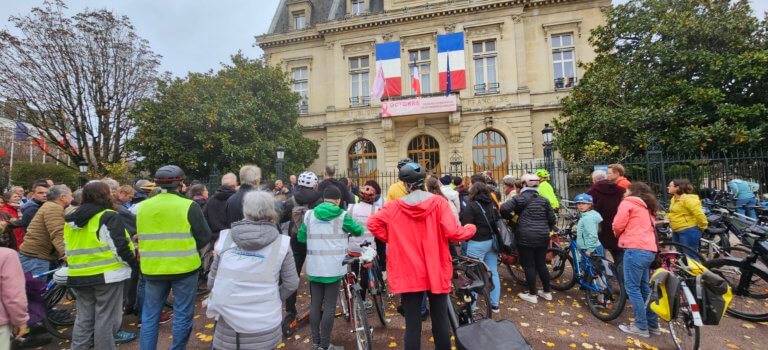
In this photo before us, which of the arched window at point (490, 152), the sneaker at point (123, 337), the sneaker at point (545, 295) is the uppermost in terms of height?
the arched window at point (490, 152)

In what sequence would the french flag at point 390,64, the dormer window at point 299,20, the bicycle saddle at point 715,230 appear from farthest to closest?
the dormer window at point 299,20, the french flag at point 390,64, the bicycle saddle at point 715,230

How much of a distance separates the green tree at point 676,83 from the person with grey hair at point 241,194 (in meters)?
11.3

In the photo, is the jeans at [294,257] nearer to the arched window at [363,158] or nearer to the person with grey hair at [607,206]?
the person with grey hair at [607,206]

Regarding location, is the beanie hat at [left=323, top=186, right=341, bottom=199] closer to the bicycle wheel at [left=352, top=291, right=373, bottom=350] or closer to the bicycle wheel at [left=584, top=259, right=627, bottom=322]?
the bicycle wheel at [left=352, top=291, right=373, bottom=350]

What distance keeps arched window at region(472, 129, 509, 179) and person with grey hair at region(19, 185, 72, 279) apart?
1678 centimetres

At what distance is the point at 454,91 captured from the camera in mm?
17703

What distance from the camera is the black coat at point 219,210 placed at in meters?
4.51

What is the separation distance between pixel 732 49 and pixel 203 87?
1994cm

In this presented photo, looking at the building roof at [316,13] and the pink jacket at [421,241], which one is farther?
the building roof at [316,13]

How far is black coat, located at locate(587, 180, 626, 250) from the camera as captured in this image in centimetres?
454

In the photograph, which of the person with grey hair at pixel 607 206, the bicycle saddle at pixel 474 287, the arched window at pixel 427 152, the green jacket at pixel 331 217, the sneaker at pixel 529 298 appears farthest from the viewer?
the arched window at pixel 427 152

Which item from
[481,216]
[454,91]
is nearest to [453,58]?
[454,91]

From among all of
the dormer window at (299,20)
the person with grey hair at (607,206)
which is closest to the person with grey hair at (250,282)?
the person with grey hair at (607,206)

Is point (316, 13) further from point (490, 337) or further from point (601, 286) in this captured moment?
point (490, 337)
